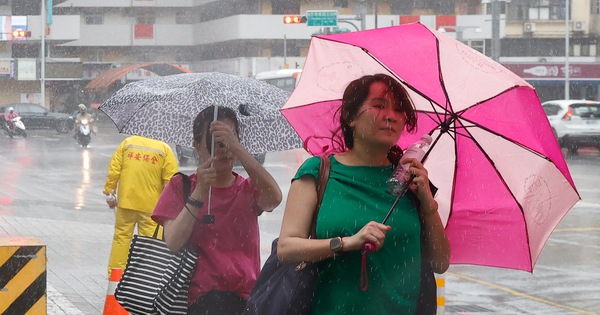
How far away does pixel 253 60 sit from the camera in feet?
227

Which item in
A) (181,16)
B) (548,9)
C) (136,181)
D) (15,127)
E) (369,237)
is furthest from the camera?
(181,16)

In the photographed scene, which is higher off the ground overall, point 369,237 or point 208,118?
point 208,118

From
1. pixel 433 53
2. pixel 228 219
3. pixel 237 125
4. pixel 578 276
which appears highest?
pixel 433 53

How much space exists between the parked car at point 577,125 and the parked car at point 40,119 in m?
27.6

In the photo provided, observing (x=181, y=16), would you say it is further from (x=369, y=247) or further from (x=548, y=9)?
(x=369, y=247)

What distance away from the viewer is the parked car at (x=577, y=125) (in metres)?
32.9

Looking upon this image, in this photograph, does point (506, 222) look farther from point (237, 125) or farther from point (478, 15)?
point (478, 15)

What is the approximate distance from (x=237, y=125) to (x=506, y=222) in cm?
130

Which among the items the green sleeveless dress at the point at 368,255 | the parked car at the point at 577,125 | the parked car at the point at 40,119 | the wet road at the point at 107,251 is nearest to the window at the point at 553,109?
the parked car at the point at 577,125

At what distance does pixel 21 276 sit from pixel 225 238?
2.32m

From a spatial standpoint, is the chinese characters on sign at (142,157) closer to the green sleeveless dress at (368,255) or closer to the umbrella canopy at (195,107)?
the umbrella canopy at (195,107)

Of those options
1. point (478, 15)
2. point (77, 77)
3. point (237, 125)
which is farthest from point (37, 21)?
point (237, 125)

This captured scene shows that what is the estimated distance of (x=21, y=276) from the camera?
21.7 feet

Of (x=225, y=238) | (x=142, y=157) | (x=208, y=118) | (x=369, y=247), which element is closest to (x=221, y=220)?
(x=225, y=238)
